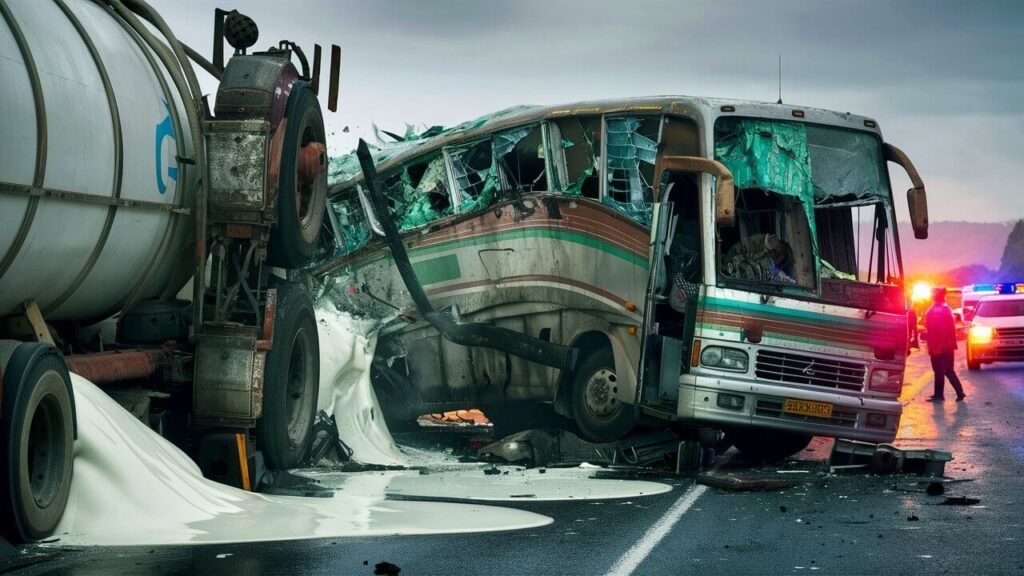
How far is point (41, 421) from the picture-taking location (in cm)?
822

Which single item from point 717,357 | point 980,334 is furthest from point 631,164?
point 980,334

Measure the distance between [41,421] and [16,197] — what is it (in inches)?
48.2

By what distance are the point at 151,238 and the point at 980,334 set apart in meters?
26.5

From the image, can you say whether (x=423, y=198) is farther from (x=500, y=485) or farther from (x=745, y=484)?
(x=745, y=484)

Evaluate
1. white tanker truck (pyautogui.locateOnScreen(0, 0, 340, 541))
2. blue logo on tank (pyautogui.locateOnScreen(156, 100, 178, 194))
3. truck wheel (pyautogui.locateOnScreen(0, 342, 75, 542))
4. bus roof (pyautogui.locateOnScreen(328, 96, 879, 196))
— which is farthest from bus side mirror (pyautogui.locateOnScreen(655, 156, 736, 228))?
truck wheel (pyautogui.locateOnScreen(0, 342, 75, 542))

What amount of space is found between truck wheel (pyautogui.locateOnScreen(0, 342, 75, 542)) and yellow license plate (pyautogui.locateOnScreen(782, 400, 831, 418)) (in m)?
6.54

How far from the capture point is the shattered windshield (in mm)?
13258

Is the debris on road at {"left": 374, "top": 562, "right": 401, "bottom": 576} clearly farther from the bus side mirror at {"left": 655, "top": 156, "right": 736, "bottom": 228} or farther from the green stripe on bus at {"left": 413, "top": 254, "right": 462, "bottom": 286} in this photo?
the green stripe on bus at {"left": 413, "top": 254, "right": 462, "bottom": 286}

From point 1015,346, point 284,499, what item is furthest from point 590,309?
point 1015,346

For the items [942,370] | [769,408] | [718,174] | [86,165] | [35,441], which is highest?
[718,174]

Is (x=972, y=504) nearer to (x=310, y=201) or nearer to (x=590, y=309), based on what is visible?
(x=590, y=309)

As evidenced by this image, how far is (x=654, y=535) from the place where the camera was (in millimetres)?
8992

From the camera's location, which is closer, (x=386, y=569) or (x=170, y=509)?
(x=386, y=569)

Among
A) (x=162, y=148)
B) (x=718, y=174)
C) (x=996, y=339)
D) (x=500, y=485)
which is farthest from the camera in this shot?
(x=996, y=339)
